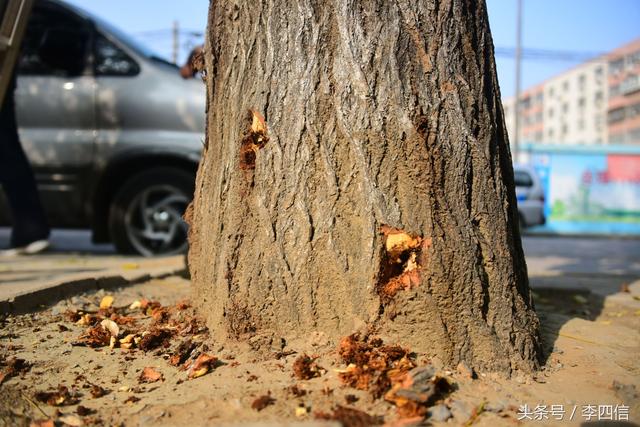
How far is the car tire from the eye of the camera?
5797 mm

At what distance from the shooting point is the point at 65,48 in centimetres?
591

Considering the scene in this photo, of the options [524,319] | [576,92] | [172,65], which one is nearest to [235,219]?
[524,319]

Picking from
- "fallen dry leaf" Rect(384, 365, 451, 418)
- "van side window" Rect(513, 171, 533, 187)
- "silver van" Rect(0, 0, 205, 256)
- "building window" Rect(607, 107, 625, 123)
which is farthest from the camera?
"building window" Rect(607, 107, 625, 123)

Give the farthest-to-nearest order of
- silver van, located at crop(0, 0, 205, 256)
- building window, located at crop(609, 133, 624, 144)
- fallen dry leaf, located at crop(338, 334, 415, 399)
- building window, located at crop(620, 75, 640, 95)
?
1. building window, located at crop(609, 133, 624, 144)
2. building window, located at crop(620, 75, 640, 95)
3. silver van, located at crop(0, 0, 205, 256)
4. fallen dry leaf, located at crop(338, 334, 415, 399)

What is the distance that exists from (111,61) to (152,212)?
1.54m

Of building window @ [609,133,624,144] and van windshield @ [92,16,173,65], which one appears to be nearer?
van windshield @ [92,16,173,65]

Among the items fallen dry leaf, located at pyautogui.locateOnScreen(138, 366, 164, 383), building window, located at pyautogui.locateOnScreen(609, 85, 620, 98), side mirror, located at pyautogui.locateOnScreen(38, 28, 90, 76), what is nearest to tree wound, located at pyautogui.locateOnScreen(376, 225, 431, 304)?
fallen dry leaf, located at pyautogui.locateOnScreen(138, 366, 164, 383)

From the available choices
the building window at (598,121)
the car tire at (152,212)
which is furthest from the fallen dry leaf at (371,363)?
the building window at (598,121)

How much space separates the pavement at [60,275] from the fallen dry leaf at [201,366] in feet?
3.78

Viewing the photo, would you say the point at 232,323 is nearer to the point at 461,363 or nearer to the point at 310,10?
the point at 461,363

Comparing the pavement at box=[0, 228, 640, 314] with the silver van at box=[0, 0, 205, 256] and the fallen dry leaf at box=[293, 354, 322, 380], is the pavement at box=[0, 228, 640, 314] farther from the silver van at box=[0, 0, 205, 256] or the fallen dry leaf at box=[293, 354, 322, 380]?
the fallen dry leaf at box=[293, 354, 322, 380]

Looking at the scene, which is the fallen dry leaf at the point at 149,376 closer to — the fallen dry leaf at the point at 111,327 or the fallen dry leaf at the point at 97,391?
the fallen dry leaf at the point at 97,391

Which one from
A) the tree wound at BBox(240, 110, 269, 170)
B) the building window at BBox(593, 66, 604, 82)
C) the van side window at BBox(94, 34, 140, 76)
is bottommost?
the tree wound at BBox(240, 110, 269, 170)

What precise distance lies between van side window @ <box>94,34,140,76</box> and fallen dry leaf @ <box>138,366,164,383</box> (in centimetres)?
427
